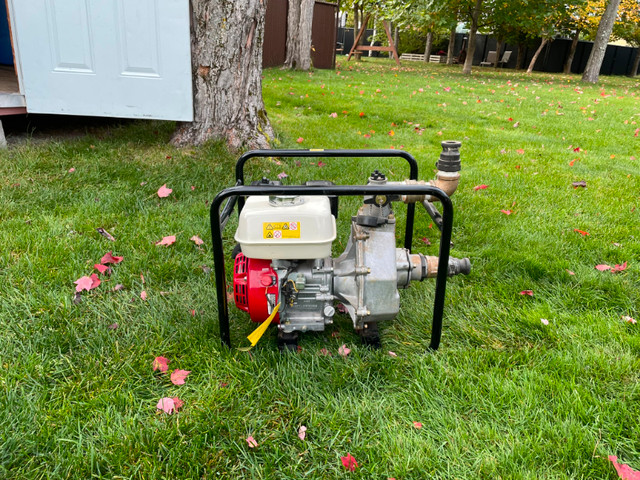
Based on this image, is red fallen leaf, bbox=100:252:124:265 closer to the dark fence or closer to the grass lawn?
the grass lawn

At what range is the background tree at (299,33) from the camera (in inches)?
428

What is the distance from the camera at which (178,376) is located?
1925mm

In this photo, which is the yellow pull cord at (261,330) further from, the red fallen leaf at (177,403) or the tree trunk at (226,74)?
the tree trunk at (226,74)

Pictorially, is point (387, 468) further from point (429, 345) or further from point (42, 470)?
point (42, 470)

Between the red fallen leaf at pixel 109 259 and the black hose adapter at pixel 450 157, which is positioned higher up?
the black hose adapter at pixel 450 157

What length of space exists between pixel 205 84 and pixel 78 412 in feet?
10.5

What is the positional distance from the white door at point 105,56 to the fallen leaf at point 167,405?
308 centimetres

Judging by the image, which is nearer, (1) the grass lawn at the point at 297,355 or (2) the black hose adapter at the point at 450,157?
→ (1) the grass lawn at the point at 297,355

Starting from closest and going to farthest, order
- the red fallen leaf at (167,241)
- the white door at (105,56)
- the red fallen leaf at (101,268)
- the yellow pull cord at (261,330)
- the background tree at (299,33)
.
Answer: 1. the yellow pull cord at (261,330)
2. the red fallen leaf at (101,268)
3. the red fallen leaf at (167,241)
4. the white door at (105,56)
5. the background tree at (299,33)

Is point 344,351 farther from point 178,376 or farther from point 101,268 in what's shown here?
point 101,268

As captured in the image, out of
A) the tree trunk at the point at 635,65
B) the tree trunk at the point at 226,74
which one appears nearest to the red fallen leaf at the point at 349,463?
the tree trunk at the point at 226,74

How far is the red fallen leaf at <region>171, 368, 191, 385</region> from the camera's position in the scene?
190 centimetres

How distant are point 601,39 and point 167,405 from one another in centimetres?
1793

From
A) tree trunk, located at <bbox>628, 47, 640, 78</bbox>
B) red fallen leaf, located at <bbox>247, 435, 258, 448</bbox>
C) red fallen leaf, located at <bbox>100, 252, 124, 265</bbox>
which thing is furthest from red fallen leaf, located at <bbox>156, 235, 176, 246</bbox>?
tree trunk, located at <bbox>628, 47, 640, 78</bbox>
